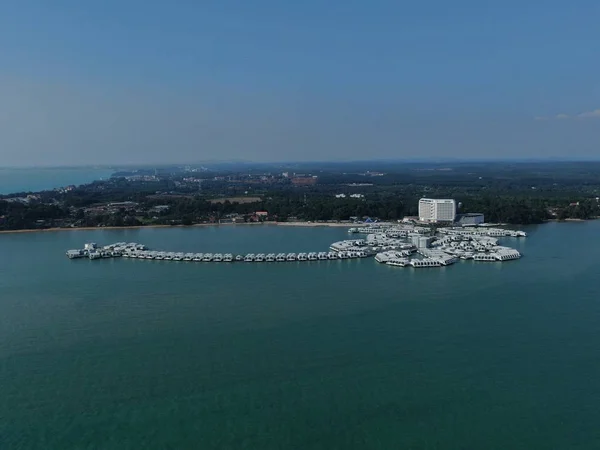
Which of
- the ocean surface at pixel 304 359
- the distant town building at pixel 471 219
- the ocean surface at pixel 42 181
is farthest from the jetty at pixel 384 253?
the ocean surface at pixel 42 181

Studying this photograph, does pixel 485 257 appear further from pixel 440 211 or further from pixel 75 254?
pixel 75 254

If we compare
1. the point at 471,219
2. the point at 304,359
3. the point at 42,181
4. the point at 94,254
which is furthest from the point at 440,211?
the point at 42,181

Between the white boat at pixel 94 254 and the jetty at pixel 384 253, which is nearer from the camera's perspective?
the jetty at pixel 384 253

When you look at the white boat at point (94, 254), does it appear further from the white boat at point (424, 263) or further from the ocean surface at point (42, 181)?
the ocean surface at point (42, 181)

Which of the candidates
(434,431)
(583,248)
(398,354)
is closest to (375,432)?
(434,431)

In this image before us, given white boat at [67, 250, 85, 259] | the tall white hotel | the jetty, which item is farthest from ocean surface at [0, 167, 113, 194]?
the tall white hotel

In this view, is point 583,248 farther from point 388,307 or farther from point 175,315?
point 175,315

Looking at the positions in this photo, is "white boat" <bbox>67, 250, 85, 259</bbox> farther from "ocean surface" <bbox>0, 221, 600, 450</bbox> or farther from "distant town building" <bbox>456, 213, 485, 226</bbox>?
"distant town building" <bbox>456, 213, 485, 226</bbox>

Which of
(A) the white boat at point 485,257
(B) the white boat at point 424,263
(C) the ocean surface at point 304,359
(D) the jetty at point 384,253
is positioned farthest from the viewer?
(D) the jetty at point 384,253
